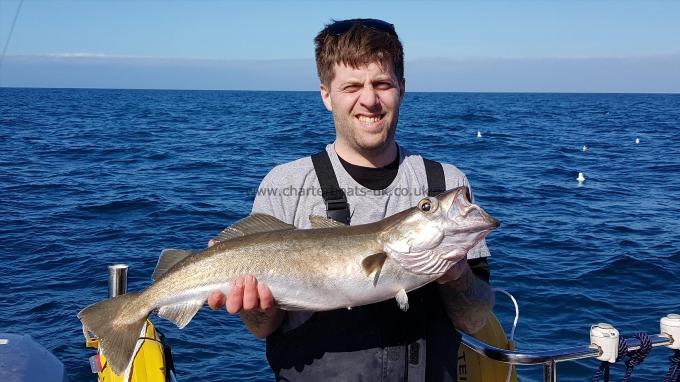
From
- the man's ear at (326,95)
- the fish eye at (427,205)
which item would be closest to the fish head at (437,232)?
the fish eye at (427,205)

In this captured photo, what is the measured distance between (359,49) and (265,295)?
147 centimetres

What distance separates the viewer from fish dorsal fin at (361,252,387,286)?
3510 mm

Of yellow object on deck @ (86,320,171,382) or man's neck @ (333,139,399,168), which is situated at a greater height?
man's neck @ (333,139,399,168)

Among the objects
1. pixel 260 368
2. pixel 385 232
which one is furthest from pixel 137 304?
pixel 260 368

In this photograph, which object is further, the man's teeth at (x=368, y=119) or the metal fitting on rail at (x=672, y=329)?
the metal fitting on rail at (x=672, y=329)

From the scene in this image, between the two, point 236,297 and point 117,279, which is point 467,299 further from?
point 117,279

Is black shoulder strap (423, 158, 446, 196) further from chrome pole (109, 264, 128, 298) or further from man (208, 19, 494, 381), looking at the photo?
chrome pole (109, 264, 128, 298)

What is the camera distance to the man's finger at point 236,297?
11.8ft

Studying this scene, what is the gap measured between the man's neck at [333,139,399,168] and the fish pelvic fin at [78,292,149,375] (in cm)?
144

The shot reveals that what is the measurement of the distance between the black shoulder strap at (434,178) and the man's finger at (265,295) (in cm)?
108

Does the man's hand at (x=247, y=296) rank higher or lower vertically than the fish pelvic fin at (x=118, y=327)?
higher

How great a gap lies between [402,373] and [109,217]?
1522 centimetres

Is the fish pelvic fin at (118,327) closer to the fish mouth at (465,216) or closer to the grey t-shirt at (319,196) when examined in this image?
the grey t-shirt at (319,196)

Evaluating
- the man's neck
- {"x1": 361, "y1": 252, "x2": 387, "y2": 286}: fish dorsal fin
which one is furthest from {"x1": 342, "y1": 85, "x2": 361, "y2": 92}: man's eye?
{"x1": 361, "y1": 252, "x2": 387, "y2": 286}: fish dorsal fin
